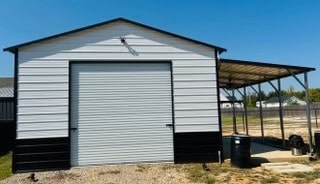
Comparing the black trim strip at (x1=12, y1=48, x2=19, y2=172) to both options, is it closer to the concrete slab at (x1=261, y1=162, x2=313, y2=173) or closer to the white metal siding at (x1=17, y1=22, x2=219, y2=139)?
the white metal siding at (x1=17, y1=22, x2=219, y2=139)

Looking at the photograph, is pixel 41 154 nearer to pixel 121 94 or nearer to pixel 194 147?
pixel 121 94

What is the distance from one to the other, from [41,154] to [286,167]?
6972 millimetres

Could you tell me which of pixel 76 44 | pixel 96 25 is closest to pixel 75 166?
pixel 76 44

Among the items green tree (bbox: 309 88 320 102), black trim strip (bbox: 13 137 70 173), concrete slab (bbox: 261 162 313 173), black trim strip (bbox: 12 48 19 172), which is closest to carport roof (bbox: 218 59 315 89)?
concrete slab (bbox: 261 162 313 173)

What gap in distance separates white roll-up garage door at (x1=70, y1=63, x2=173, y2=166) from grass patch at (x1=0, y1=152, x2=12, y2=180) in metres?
1.81

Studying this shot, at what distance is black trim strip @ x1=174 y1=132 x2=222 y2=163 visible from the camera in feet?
34.7

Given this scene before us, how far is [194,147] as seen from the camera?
10609mm

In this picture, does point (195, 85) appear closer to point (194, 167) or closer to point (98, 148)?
point (194, 167)

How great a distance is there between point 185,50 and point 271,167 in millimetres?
4321

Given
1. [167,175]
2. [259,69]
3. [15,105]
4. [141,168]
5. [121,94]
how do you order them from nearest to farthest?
[167,175] → [15,105] → [141,168] → [121,94] → [259,69]

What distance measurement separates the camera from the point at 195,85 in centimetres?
1076

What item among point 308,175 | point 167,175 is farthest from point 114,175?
point 308,175

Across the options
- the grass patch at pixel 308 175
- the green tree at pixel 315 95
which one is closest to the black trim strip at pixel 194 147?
the grass patch at pixel 308 175

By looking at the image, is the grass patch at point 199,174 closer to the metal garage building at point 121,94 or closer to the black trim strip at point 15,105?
the metal garage building at point 121,94
